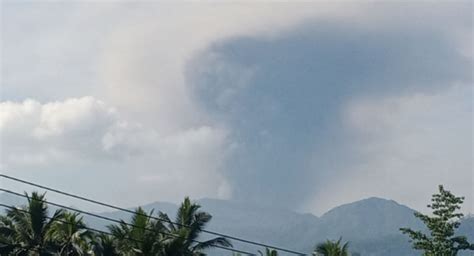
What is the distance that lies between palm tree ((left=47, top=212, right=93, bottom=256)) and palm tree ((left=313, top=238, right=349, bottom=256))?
18.2 meters

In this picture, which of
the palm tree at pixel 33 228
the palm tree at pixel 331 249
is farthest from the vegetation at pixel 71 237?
the palm tree at pixel 331 249

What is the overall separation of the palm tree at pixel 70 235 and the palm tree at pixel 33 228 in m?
0.46

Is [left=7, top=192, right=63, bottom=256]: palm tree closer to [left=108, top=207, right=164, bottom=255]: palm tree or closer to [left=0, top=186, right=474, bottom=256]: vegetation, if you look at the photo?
[left=0, top=186, right=474, bottom=256]: vegetation

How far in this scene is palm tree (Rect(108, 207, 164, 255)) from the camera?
145 ft

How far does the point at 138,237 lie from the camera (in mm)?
44656

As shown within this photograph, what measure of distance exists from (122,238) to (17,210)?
6.21 meters

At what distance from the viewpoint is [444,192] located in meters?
52.3

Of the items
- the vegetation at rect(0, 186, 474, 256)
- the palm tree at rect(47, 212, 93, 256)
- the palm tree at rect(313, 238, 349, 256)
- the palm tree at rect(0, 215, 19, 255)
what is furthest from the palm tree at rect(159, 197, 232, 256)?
the palm tree at rect(0, 215, 19, 255)

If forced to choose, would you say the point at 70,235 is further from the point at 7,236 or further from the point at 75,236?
the point at 7,236

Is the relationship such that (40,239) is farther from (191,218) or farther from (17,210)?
(191,218)

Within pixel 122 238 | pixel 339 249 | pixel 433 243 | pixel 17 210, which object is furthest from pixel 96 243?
pixel 433 243

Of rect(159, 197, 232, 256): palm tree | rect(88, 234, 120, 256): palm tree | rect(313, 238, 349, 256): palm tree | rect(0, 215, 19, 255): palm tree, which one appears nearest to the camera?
rect(88, 234, 120, 256): palm tree

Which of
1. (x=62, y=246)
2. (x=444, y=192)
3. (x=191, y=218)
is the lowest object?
(x=62, y=246)

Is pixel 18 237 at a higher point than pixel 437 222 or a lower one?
lower
